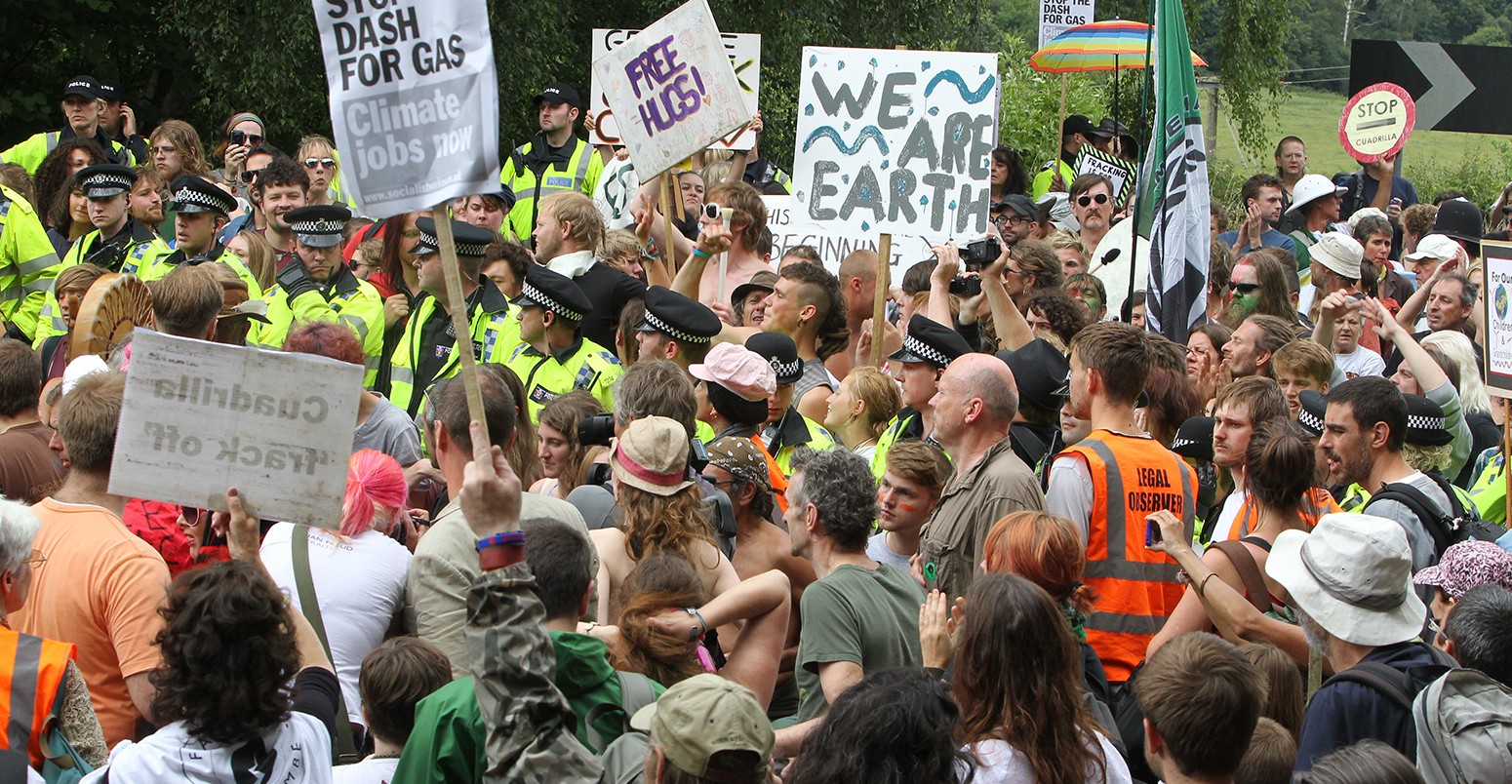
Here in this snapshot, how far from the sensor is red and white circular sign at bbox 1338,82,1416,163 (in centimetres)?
1425

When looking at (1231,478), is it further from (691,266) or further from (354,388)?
(354,388)

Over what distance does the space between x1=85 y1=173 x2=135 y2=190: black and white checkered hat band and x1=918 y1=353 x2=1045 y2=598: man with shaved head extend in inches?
254

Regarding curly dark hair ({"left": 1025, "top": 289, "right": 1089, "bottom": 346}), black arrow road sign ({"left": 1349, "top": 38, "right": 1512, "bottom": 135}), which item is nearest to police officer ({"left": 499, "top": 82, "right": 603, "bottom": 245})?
curly dark hair ({"left": 1025, "top": 289, "right": 1089, "bottom": 346})

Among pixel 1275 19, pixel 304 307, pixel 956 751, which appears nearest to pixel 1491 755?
pixel 956 751

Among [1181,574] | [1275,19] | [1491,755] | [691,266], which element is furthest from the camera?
[1275,19]

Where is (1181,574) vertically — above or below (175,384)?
below

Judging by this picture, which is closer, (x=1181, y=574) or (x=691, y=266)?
(x=1181, y=574)

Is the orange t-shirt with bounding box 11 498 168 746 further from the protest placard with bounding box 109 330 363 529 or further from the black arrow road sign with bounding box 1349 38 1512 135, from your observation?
the black arrow road sign with bounding box 1349 38 1512 135

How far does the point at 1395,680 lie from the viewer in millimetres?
4000

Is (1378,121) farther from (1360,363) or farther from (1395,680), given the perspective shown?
(1395,680)

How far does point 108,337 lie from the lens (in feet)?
23.4

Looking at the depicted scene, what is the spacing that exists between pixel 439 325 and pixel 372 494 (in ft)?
9.93

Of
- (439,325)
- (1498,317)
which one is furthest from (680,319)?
(1498,317)

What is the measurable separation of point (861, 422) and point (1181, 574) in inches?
69.6
